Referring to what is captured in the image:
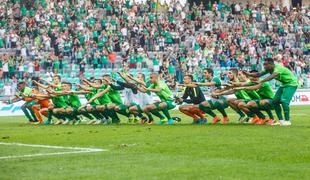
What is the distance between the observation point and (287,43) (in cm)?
5122

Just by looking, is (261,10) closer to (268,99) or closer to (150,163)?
(268,99)

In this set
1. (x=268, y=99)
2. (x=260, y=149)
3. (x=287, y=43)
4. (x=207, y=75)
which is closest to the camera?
(x=260, y=149)

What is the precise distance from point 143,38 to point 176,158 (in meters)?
35.1

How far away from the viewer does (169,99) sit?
23.7m

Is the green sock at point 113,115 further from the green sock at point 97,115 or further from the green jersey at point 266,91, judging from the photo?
the green jersey at point 266,91

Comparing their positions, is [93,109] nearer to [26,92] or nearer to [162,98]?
[162,98]

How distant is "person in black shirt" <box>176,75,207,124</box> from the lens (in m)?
23.0

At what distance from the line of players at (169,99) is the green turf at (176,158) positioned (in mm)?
3068

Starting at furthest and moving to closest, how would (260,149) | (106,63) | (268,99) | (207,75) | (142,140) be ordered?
(106,63) → (207,75) → (268,99) → (142,140) → (260,149)

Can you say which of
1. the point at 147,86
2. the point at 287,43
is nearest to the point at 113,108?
the point at 147,86

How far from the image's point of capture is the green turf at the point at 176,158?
10.3 m

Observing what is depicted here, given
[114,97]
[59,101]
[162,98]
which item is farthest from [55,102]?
[162,98]

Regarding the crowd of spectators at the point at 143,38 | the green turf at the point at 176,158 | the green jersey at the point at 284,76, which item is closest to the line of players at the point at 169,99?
the green jersey at the point at 284,76

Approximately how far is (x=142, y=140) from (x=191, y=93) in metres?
7.76
